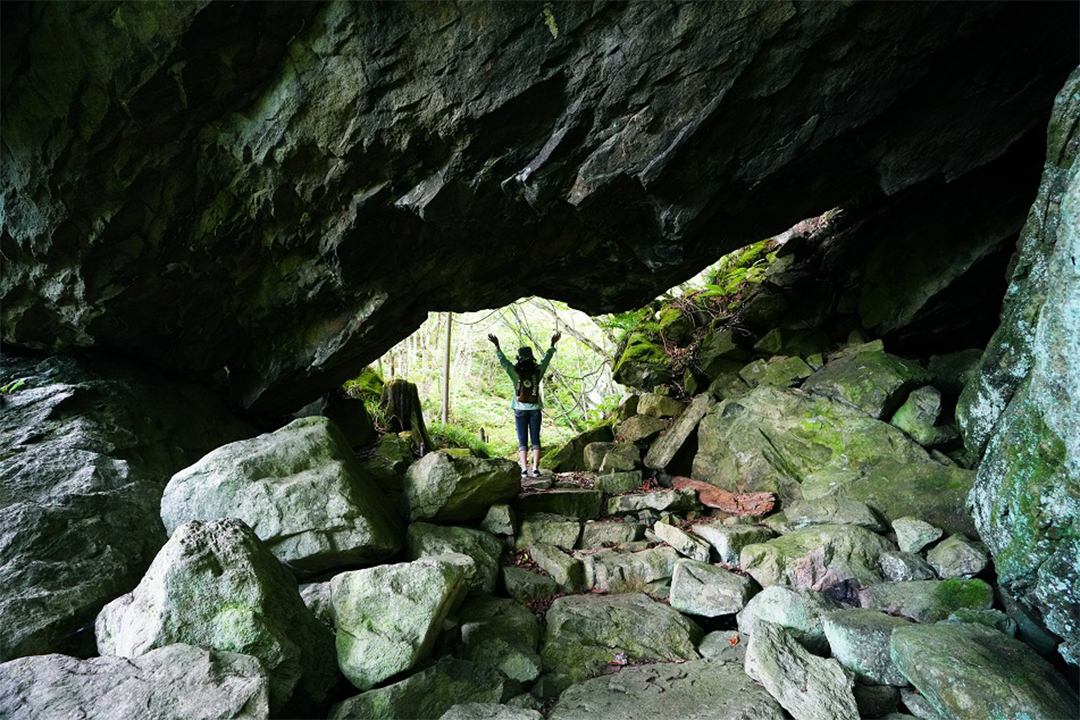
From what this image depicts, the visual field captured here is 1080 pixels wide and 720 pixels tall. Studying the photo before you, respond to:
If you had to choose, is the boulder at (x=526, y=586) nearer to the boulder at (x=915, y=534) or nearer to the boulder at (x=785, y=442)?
the boulder at (x=785, y=442)

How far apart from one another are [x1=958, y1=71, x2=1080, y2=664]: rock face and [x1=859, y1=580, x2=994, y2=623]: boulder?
1.28 meters

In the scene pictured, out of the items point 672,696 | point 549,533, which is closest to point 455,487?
point 549,533

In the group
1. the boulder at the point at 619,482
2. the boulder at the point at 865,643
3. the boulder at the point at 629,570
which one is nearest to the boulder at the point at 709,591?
the boulder at the point at 629,570

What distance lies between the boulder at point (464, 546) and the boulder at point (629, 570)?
133 centimetres

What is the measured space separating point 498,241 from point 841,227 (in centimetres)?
780

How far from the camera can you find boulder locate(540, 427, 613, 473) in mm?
12930

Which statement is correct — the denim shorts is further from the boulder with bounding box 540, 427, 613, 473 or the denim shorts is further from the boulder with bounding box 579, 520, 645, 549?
the boulder with bounding box 579, 520, 645, 549

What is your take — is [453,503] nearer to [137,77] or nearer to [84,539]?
[84,539]

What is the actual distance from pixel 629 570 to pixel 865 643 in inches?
118

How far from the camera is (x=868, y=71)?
21.7 ft

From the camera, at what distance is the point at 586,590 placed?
7.45m

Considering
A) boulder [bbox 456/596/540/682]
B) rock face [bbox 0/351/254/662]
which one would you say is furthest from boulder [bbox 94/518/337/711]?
boulder [bbox 456/596/540/682]

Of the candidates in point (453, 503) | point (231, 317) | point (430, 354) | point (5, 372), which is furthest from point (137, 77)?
point (430, 354)

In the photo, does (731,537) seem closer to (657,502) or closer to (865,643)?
(657,502)
